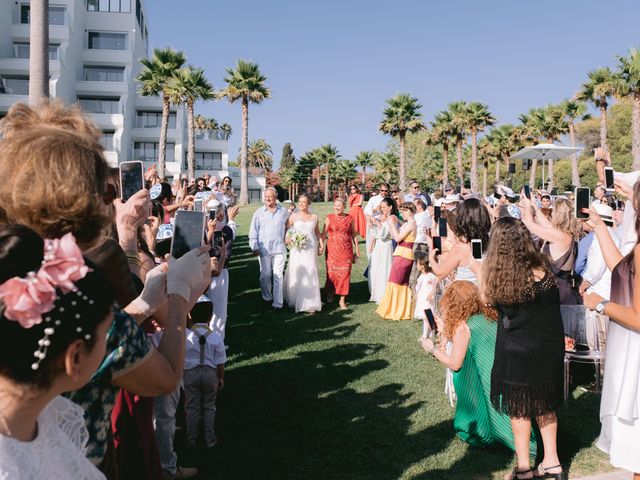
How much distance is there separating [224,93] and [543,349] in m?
44.3

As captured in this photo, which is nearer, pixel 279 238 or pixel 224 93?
pixel 279 238

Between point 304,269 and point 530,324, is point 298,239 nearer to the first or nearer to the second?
point 304,269

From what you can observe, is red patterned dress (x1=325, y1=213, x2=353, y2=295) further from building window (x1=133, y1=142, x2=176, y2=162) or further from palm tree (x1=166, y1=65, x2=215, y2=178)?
building window (x1=133, y1=142, x2=176, y2=162)

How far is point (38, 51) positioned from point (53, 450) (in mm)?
7499

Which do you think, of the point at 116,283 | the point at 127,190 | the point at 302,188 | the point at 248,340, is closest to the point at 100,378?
the point at 116,283

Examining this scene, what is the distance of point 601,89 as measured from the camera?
3706 cm

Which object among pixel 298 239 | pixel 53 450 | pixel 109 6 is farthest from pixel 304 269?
pixel 109 6

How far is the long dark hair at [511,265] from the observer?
3836mm

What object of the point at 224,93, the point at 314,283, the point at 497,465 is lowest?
the point at 497,465

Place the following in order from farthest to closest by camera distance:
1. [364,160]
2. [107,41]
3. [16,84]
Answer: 1. [364,160]
2. [107,41]
3. [16,84]

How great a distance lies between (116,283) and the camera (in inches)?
78.1

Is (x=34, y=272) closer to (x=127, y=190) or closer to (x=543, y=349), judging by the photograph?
(x=127, y=190)

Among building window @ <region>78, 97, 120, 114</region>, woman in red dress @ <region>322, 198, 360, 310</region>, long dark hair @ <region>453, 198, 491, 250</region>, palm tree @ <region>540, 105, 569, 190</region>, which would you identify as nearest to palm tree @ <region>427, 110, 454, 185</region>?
palm tree @ <region>540, 105, 569, 190</region>

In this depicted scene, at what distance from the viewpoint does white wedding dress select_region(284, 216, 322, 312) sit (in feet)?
32.2
